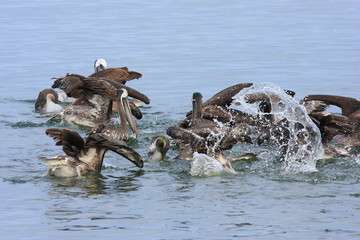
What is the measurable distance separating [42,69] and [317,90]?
635cm

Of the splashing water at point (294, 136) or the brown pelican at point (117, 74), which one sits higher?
the brown pelican at point (117, 74)

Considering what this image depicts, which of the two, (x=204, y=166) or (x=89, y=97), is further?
(x=89, y=97)

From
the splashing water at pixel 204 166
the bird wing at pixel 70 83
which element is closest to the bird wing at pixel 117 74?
the bird wing at pixel 70 83

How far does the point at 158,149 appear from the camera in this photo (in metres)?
12.8

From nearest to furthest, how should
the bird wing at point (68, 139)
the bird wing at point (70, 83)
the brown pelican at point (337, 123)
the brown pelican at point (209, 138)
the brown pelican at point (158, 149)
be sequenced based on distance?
the bird wing at point (68, 139)
the brown pelican at point (209, 138)
the brown pelican at point (158, 149)
the brown pelican at point (337, 123)
the bird wing at point (70, 83)

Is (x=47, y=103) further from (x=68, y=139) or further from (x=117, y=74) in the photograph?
(x=68, y=139)

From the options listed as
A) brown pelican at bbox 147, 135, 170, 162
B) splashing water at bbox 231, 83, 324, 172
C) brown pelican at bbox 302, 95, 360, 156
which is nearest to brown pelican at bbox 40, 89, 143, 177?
brown pelican at bbox 147, 135, 170, 162

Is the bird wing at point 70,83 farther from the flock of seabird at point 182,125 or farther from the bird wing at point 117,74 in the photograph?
the bird wing at point 117,74

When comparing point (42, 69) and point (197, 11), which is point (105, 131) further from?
point (197, 11)

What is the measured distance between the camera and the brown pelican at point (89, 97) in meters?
15.6

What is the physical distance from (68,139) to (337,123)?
12.2 ft

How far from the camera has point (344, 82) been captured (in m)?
19.1

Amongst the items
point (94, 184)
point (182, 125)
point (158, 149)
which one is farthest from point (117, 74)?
point (94, 184)

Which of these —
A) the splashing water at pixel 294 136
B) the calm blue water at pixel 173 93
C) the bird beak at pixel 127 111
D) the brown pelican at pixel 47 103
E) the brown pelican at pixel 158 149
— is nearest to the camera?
the calm blue water at pixel 173 93
